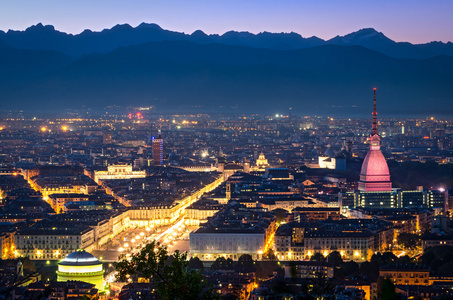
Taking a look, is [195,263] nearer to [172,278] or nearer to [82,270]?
[82,270]

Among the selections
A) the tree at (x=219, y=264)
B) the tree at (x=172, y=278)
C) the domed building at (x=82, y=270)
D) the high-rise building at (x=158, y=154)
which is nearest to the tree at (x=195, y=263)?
the tree at (x=219, y=264)

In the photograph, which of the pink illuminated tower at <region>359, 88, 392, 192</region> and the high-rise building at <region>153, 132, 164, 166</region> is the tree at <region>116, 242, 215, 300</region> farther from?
the high-rise building at <region>153, 132, 164, 166</region>

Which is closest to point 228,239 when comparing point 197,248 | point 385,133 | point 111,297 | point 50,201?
point 197,248

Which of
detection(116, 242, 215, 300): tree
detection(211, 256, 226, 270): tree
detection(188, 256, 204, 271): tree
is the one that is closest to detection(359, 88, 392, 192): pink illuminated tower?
detection(211, 256, 226, 270): tree

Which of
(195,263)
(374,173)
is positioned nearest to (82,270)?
(195,263)

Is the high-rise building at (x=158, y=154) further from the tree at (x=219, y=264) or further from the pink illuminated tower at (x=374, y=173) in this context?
the tree at (x=219, y=264)
